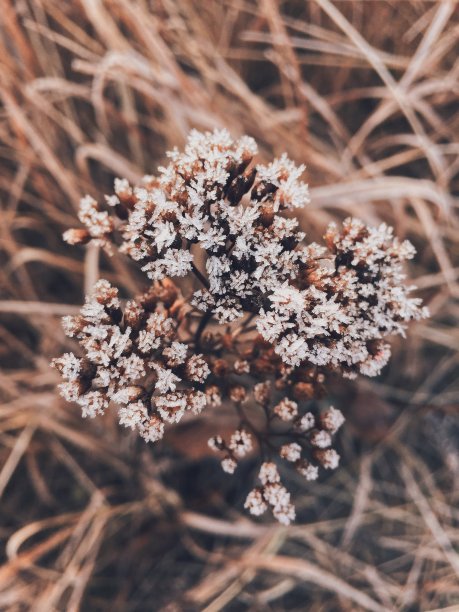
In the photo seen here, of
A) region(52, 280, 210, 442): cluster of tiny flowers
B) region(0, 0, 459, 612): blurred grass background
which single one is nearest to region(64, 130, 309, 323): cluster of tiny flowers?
region(52, 280, 210, 442): cluster of tiny flowers

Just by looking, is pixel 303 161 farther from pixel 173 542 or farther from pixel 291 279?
pixel 173 542

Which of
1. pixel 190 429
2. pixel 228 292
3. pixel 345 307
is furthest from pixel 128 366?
pixel 190 429

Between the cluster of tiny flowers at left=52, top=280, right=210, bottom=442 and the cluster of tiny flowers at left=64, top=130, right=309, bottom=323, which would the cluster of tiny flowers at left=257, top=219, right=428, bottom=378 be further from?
the cluster of tiny flowers at left=52, top=280, right=210, bottom=442

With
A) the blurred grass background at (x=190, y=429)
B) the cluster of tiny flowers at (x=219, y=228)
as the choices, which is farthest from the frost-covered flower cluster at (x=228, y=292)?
the blurred grass background at (x=190, y=429)

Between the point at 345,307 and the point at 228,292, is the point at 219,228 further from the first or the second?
the point at 345,307

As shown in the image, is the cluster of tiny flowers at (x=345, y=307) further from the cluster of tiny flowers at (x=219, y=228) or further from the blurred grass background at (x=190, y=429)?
the blurred grass background at (x=190, y=429)
